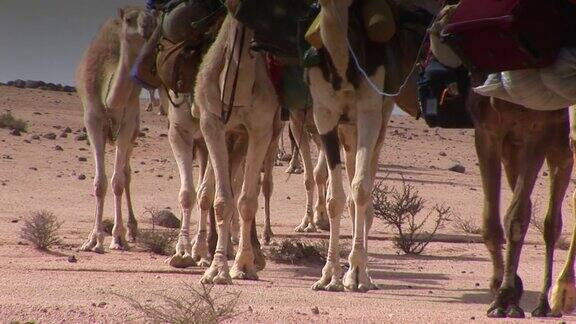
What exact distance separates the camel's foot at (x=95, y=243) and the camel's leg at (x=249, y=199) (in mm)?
2791

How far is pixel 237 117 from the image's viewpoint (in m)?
11.0

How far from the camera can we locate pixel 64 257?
497 inches

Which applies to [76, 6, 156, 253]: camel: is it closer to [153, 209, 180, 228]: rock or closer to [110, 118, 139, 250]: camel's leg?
[110, 118, 139, 250]: camel's leg

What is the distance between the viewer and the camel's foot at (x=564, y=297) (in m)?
8.26

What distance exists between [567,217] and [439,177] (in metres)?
9.39

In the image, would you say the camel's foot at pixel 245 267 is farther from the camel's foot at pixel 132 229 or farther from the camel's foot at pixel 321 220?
the camel's foot at pixel 321 220

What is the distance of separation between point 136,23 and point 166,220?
377 cm

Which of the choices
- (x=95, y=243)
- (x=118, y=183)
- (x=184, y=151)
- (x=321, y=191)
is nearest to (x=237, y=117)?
(x=184, y=151)


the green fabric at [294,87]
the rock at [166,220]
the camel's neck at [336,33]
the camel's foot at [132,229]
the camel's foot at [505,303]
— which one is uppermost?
the camel's neck at [336,33]

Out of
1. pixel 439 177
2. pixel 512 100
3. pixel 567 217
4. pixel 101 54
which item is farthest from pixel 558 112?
pixel 439 177

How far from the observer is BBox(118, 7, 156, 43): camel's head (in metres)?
13.6

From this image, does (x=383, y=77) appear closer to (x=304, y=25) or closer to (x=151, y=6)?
(x=304, y=25)

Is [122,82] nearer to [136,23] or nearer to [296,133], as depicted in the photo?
[136,23]

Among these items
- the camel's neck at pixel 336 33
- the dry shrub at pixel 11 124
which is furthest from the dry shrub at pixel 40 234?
the dry shrub at pixel 11 124
